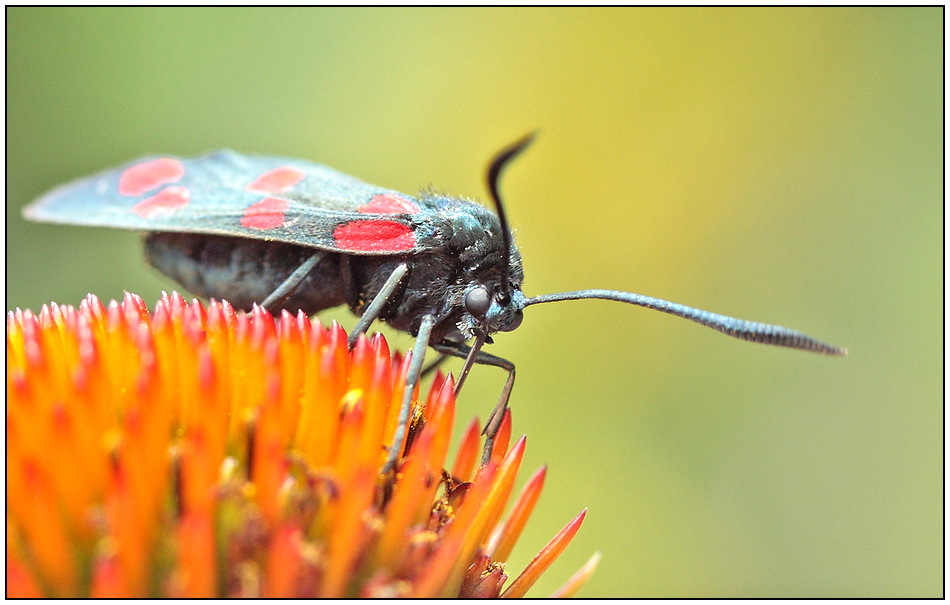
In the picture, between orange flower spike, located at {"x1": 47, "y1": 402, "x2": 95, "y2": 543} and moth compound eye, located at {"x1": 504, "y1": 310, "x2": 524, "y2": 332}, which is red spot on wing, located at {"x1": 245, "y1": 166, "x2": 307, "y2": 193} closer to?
moth compound eye, located at {"x1": 504, "y1": 310, "x2": 524, "y2": 332}

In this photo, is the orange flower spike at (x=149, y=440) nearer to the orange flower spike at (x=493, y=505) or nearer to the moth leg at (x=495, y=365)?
the orange flower spike at (x=493, y=505)

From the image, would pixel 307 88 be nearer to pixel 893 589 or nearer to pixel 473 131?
pixel 473 131

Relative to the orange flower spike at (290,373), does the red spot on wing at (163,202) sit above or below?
above

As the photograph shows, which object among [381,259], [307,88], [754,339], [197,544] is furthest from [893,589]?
[307,88]

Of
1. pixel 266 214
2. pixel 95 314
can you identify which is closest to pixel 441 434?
pixel 95 314

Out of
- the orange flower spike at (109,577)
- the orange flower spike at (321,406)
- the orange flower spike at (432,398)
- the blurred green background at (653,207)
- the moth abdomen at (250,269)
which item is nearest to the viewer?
the orange flower spike at (109,577)

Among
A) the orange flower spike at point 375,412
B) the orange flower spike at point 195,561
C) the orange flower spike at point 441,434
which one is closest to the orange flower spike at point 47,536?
the orange flower spike at point 195,561
